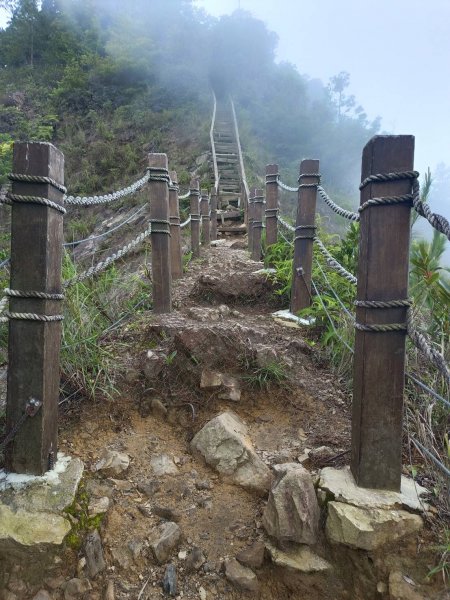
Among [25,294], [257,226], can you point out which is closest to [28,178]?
[25,294]

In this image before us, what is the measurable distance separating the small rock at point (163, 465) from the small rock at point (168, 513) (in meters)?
0.19

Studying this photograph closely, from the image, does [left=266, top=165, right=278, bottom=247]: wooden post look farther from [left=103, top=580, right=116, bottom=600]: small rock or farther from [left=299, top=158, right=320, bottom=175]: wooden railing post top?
[left=103, top=580, right=116, bottom=600]: small rock

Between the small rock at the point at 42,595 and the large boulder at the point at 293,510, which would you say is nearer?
the small rock at the point at 42,595

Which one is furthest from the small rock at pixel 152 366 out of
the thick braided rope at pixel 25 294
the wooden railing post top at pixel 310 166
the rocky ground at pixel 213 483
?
the wooden railing post top at pixel 310 166

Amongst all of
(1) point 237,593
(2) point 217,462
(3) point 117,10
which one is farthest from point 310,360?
(3) point 117,10

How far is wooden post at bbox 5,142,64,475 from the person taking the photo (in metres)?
1.55

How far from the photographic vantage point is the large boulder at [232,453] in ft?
5.75

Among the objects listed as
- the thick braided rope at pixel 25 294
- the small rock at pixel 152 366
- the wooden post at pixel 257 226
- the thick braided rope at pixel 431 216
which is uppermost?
the wooden post at pixel 257 226

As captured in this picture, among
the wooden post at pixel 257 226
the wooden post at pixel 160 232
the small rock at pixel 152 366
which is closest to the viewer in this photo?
the small rock at pixel 152 366

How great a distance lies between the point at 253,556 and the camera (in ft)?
4.78

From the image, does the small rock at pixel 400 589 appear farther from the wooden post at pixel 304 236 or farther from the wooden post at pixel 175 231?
the wooden post at pixel 175 231

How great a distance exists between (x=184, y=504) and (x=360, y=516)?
71 cm

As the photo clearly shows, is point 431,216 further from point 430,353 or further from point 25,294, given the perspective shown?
point 25,294

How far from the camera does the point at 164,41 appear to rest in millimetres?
21938
